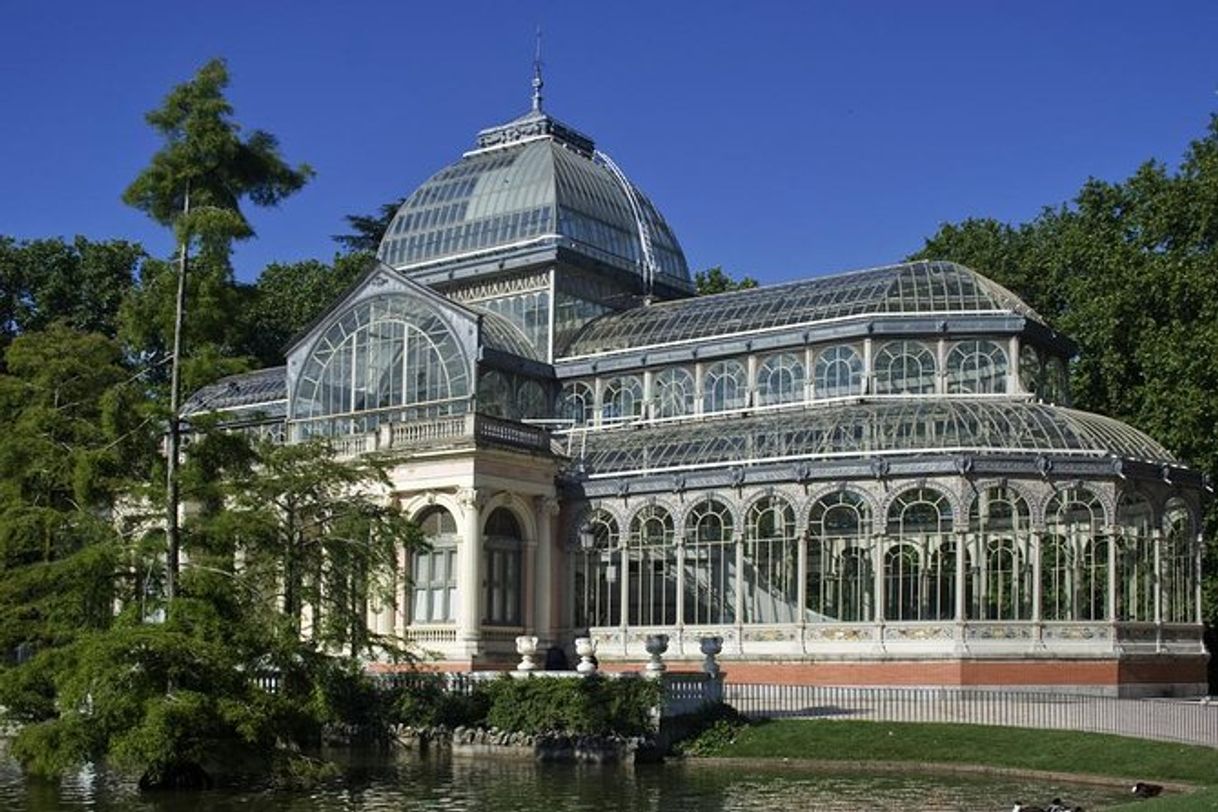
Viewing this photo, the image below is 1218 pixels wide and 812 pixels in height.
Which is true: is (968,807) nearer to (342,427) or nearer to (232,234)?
(232,234)

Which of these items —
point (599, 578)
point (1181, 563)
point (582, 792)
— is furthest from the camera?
point (599, 578)

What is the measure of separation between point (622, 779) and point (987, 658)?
14.9 m

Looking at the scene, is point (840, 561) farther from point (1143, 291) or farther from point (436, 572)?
point (1143, 291)

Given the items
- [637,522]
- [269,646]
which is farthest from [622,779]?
[637,522]

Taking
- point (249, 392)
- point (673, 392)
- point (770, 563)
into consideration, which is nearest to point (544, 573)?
point (770, 563)

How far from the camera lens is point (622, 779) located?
31938mm

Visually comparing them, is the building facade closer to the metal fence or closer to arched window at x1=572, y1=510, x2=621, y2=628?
arched window at x1=572, y1=510, x2=621, y2=628

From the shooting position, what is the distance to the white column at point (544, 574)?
1976 inches

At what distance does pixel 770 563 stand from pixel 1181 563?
1212 cm

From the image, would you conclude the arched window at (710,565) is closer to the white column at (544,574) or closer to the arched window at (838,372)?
the white column at (544,574)

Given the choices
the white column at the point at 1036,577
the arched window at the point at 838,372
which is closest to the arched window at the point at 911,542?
the white column at the point at 1036,577

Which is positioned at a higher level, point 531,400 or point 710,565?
point 531,400

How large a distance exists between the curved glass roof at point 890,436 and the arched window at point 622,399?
12.1 ft

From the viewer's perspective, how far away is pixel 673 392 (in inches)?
2128
